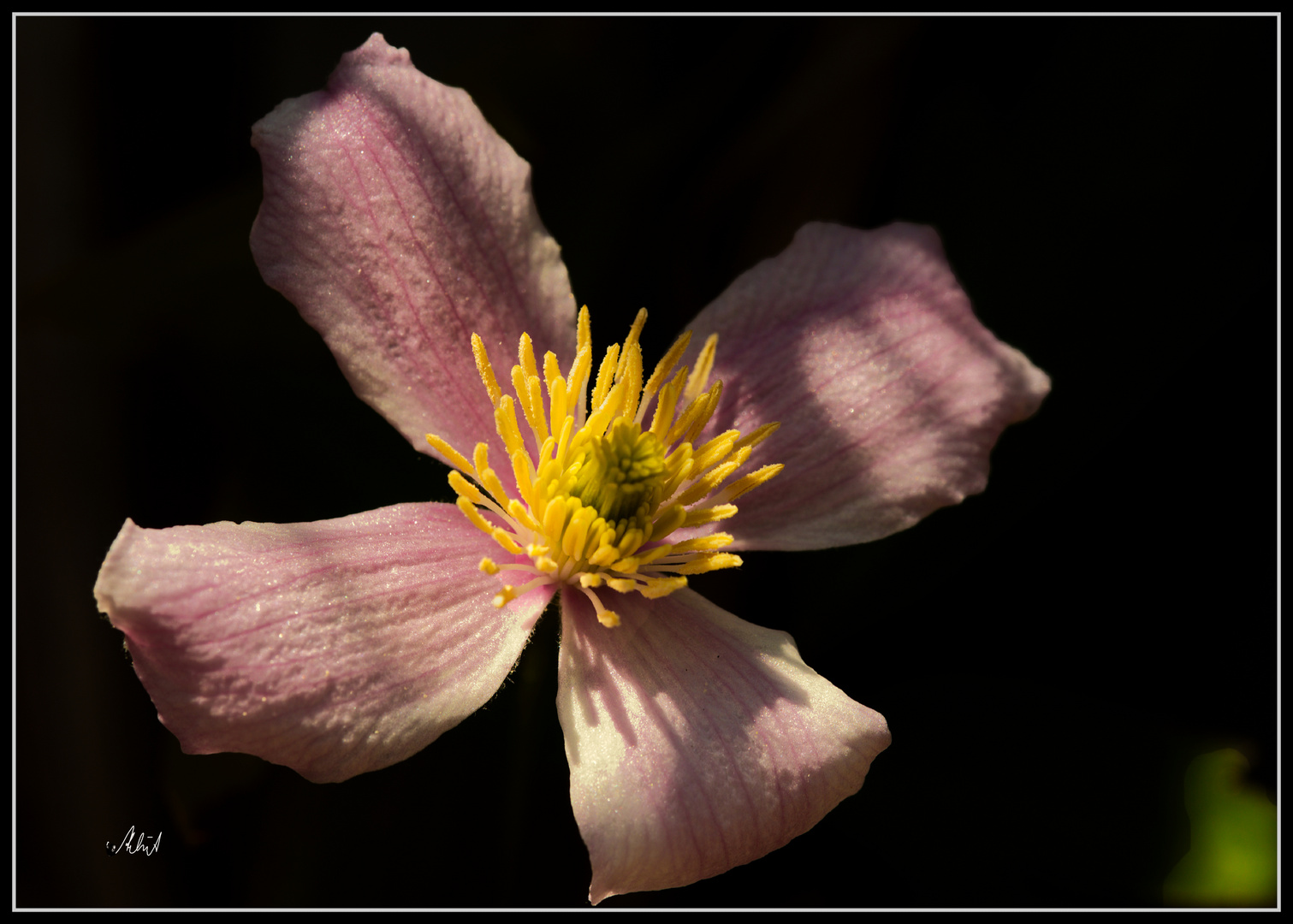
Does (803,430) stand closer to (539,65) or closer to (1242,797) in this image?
(539,65)

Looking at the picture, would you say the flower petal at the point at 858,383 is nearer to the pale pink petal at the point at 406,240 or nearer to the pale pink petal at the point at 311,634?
the pale pink petal at the point at 406,240

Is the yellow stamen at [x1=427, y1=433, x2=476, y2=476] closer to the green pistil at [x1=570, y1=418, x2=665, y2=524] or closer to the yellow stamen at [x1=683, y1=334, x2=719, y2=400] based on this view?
the green pistil at [x1=570, y1=418, x2=665, y2=524]

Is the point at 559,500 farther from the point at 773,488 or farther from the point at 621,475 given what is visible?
the point at 773,488
